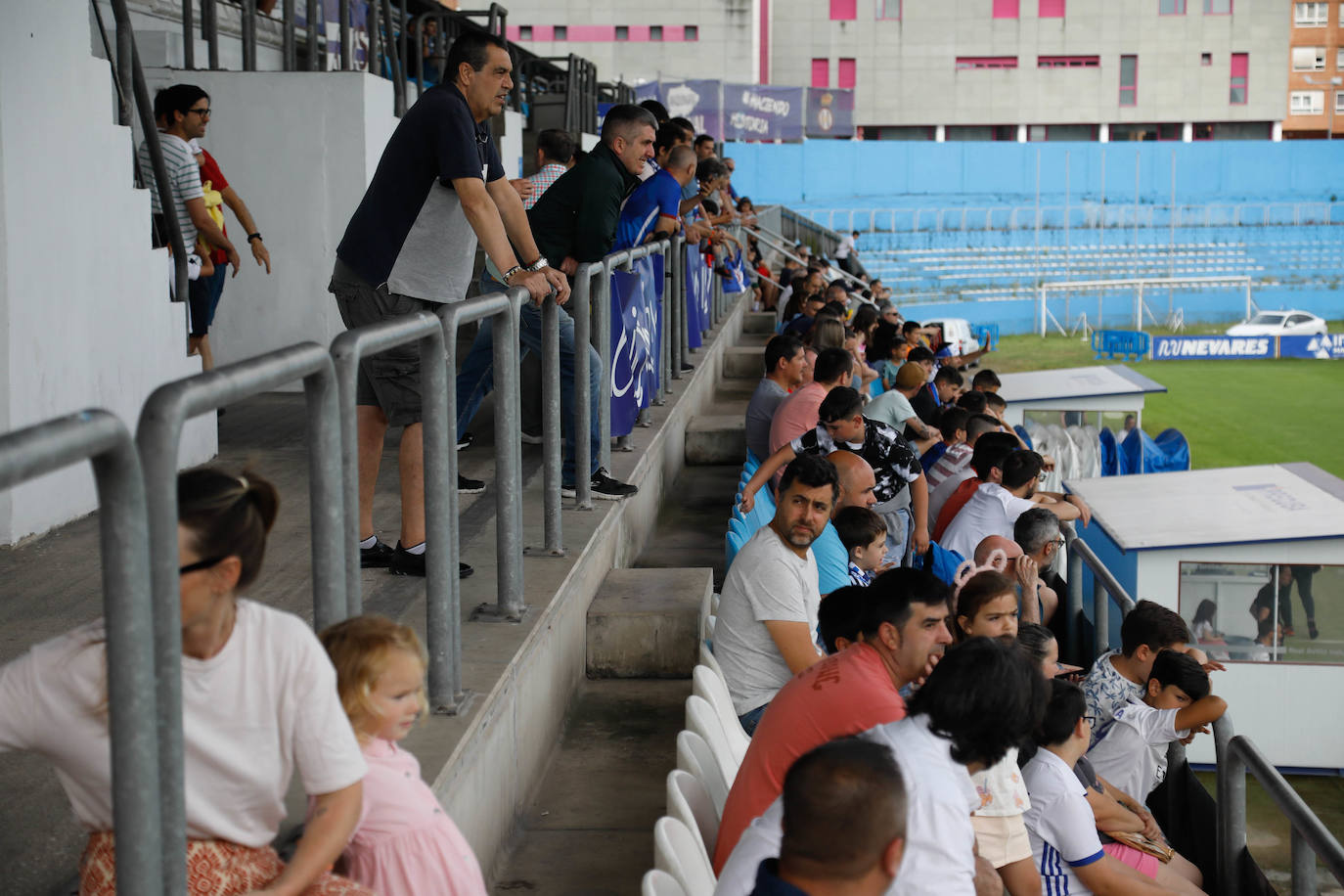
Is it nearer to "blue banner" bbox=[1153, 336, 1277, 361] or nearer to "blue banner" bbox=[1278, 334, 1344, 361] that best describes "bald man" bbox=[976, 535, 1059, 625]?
"blue banner" bbox=[1153, 336, 1277, 361]

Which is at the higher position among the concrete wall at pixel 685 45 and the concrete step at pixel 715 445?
the concrete wall at pixel 685 45

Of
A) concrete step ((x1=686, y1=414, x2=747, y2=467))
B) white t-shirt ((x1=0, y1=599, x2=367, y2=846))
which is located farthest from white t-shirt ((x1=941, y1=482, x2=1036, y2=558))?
white t-shirt ((x1=0, y1=599, x2=367, y2=846))

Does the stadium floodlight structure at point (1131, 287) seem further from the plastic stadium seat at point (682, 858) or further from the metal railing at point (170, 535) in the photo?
the metal railing at point (170, 535)

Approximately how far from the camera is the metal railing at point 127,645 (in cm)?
150

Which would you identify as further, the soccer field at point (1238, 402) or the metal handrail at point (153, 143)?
the soccer field at point (1238, 402)

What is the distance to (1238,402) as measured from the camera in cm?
3025

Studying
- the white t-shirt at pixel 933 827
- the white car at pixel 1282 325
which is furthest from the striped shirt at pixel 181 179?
the white car at pixel 1282 325

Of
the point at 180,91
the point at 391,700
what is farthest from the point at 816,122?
the point at 391,700

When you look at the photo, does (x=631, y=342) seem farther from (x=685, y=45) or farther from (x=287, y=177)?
(x=685, y=45)

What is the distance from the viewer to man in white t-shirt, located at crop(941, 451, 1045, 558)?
6.85m

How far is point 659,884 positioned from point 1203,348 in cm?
3811

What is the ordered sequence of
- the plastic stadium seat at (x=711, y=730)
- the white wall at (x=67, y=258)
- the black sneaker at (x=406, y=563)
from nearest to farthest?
the plastic stadium seat at (x=711, y=730) → the black sneaker at (x=406, y=563) → the white wall at (x=67, y=258)

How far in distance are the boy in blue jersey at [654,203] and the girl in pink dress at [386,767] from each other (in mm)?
4769

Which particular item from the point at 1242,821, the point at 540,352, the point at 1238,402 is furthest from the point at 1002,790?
the point at 1238,402
